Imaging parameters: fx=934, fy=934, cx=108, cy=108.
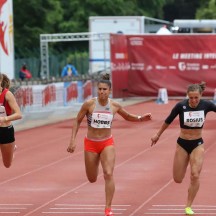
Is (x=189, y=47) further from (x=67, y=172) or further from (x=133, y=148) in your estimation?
(x=67, y=172)

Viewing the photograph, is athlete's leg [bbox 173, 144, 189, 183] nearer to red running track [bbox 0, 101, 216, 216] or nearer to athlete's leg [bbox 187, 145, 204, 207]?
athlete's leg [bbox 187, 145, 204, 207]

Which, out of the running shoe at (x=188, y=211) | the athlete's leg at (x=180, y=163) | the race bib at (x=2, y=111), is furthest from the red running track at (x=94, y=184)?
the race bib at (x=2, y=111)

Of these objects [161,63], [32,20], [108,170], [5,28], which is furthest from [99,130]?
[32,20]

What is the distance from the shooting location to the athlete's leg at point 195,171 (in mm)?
12430

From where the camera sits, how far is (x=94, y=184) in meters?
16.0

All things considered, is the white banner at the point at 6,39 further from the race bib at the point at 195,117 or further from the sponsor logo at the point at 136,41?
the race bib at the point at 195,117

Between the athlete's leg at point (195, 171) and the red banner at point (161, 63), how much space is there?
30.0m

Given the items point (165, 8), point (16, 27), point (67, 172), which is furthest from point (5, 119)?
point (165, 8)

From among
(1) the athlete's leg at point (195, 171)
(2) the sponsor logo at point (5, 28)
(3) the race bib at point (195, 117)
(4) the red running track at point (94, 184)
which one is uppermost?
(2) the sponsor logo at point (5, 28)

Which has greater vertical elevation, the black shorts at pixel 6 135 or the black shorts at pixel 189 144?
the black shorts at pixel 6 135

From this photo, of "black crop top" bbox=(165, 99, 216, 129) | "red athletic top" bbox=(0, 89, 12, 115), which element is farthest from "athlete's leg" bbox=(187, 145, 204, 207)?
"red athletic top" bbox=(0, 89, 12, 115)

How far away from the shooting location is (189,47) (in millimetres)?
43531

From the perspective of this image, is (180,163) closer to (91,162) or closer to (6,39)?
(91,162)

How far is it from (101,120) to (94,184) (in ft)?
12.4
